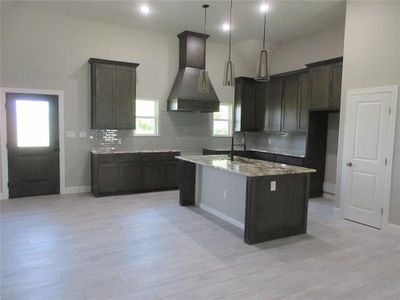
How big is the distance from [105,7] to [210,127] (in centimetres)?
365

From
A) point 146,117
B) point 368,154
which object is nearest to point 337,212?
point 368,154

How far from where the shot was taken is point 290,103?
6797 mm

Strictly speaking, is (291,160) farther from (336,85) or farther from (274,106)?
(336,85)

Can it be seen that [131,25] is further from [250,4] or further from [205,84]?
[205,84]

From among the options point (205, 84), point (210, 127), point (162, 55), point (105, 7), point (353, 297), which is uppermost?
point (105, 7)

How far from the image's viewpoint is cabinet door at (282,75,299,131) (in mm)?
6641

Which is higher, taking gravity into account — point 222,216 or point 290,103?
point 290,103

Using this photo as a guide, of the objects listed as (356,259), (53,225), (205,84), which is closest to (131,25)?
(205,84)

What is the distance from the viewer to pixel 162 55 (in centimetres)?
682

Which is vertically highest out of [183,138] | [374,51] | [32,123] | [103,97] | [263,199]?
[374,51]

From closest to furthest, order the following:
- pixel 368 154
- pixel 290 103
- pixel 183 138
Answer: pixel 368 154, pixel 290 103, pixel 183 138

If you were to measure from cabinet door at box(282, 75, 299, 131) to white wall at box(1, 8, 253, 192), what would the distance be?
8.87ft

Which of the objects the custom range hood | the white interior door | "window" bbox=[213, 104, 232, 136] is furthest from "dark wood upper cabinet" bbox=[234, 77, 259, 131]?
the white interior door

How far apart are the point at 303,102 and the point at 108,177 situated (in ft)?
14.6
